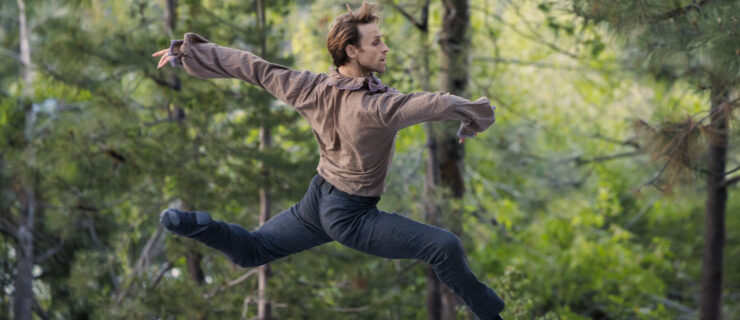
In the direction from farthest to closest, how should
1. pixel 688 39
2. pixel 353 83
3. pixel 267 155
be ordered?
1. pixel 267 155
2. pixel 688 39
3. pixel 353 83

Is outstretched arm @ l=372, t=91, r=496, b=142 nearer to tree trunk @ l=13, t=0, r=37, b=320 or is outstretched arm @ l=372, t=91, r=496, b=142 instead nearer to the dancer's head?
the dancer's head

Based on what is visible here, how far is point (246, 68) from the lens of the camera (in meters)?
2.55

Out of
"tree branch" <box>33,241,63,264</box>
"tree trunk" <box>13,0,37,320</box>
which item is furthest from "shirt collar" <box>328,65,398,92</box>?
"tree branch" <box>33,241,63,264</box>

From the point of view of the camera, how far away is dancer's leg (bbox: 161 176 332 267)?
8.55ft

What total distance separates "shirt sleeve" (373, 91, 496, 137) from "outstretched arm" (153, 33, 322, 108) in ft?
1.02

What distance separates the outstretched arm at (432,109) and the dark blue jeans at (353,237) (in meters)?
0.36

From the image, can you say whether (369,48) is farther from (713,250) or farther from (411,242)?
(713,250)

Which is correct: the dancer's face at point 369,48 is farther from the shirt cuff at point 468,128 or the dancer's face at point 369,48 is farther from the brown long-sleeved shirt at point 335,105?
the shirt cuff at point 468,128

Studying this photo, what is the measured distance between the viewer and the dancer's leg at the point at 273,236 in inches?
103

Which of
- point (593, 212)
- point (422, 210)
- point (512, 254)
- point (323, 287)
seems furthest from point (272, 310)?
point (593, 212)

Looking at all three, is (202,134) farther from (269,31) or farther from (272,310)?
(272,310)

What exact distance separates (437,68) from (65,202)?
11.1 ft

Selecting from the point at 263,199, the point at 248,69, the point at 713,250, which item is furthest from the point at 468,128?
the point at 713,250

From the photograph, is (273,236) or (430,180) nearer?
(273,236)
